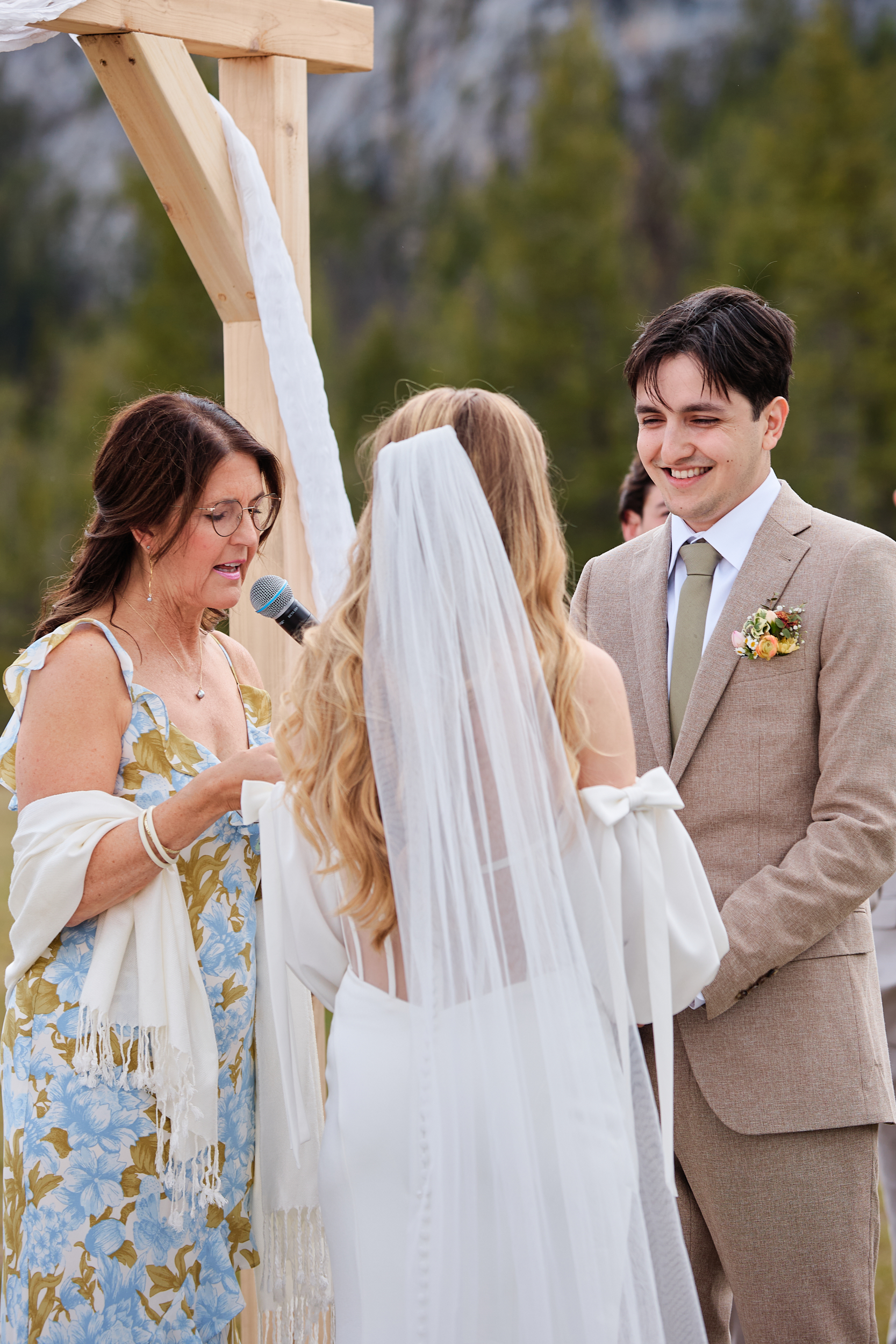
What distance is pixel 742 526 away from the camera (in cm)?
217

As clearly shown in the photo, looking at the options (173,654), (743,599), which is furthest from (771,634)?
(173,654)

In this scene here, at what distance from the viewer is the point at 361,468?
178 centimetres

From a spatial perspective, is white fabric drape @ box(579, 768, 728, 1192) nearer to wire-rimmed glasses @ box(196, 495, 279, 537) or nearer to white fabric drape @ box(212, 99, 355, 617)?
wire-rimmed glasses @ box(196, 495, 279, 537)

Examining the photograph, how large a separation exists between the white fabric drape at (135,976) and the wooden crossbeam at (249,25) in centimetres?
154

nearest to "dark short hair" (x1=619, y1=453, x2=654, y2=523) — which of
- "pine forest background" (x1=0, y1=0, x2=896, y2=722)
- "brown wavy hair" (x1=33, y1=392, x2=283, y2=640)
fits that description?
"brown wavy hair" (x1=33, y1=392, x2=283, y2=640)

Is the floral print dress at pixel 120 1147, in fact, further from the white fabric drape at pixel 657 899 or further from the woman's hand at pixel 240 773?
the white fabric drape at pixel 657 899

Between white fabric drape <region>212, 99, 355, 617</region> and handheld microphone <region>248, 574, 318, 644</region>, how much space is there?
65 cm

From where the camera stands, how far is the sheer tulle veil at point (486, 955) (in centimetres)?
164

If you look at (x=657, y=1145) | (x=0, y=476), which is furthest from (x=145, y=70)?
(x=0, y=476)

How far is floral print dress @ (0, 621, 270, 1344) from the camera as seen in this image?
2.00 meters

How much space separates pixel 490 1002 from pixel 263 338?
1.74 meters

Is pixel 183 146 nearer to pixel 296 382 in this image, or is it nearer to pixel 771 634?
pixel 296 382

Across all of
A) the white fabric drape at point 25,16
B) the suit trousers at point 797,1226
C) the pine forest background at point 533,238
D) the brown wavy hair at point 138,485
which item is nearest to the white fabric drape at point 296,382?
the white fabric drape at point 25,16

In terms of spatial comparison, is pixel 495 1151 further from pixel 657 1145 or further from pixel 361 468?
pixel 361 468
